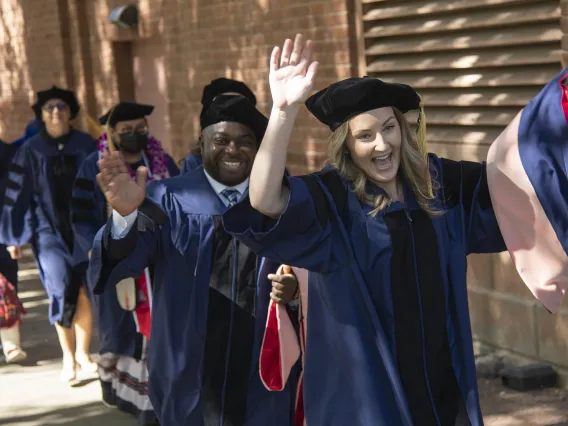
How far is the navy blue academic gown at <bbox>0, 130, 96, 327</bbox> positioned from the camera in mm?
8219

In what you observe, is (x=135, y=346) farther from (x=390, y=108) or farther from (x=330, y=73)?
(x=390, y=108)

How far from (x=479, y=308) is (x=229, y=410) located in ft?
9.11

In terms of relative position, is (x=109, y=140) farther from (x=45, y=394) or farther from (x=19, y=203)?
(x=45, y=394)

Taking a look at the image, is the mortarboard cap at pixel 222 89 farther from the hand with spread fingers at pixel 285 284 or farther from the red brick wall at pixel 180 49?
the red brick wall at pixel 180 49

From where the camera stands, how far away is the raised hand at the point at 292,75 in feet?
11.3

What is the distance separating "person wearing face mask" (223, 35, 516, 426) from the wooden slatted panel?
3089 millimetres

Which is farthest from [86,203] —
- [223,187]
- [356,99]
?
[356,99]

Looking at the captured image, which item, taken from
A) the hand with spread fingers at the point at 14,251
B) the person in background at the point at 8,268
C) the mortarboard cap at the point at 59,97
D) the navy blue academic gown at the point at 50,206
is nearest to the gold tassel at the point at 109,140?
the navy blue academic gown at the point at 50,206

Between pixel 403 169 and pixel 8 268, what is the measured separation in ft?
19.3

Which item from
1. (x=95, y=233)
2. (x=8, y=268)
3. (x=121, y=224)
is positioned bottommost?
(x=8, y=268)

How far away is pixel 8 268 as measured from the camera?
903cm

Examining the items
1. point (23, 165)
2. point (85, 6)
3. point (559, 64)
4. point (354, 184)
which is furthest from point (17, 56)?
point (354, 184)

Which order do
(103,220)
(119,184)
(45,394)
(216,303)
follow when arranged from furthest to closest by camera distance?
(45,394) → (103,220) → (216,303) → (119,184)

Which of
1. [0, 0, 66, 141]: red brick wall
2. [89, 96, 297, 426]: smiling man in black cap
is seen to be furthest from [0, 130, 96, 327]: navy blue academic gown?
[0, 0, 66, 141]: red brick wall
